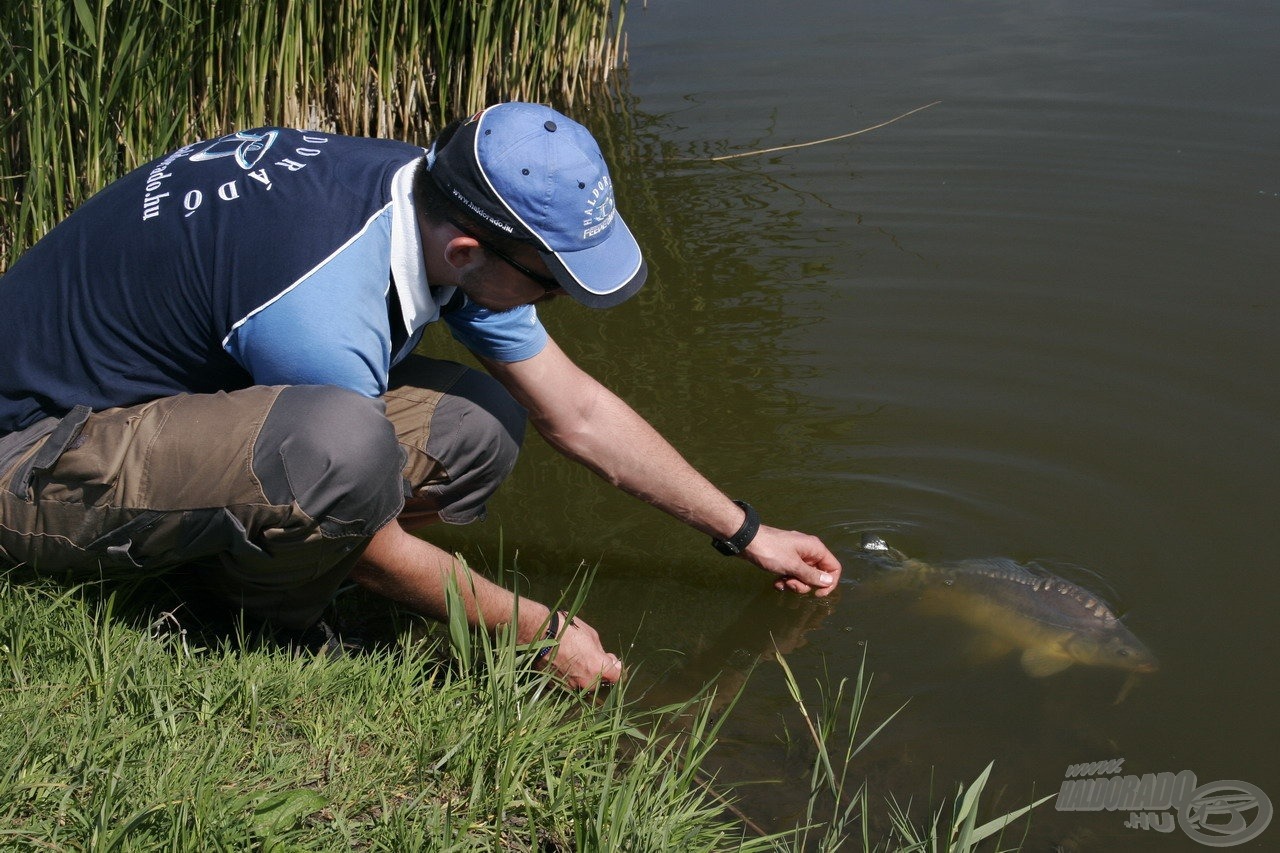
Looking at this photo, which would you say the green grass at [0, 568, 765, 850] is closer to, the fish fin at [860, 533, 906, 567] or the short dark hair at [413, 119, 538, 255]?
the short dark hair at [413, 119, 538, 255]

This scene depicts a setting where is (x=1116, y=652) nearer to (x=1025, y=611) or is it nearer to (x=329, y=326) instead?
(x=1025, y=611)

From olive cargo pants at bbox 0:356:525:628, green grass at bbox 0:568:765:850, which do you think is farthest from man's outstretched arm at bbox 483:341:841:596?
green grass at bbox 0:568:765:850

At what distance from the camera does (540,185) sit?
8.06 feet

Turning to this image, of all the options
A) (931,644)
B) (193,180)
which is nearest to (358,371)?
(193,180)

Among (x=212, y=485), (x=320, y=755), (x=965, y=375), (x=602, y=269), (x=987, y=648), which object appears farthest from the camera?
(x=965, y=375)

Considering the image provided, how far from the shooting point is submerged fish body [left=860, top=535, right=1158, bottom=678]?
127 inches

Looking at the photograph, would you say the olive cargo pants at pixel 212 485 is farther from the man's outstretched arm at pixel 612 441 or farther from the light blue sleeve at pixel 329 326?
the man's outstretched arm at pixel 612 441

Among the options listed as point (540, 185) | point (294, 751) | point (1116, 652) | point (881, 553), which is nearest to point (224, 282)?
point (540, 185)

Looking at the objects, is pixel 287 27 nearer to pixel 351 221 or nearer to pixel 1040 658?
pixel 351 221

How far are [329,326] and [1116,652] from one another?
7.23ft

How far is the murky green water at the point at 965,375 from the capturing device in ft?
10.2

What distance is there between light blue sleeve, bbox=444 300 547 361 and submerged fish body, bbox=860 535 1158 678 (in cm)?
131

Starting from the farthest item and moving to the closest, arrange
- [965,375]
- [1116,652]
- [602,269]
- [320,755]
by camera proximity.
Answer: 1. [965,375]
2. [1116,652]
3. [602,269]
4. [320,755]

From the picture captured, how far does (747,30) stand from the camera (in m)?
8.37
